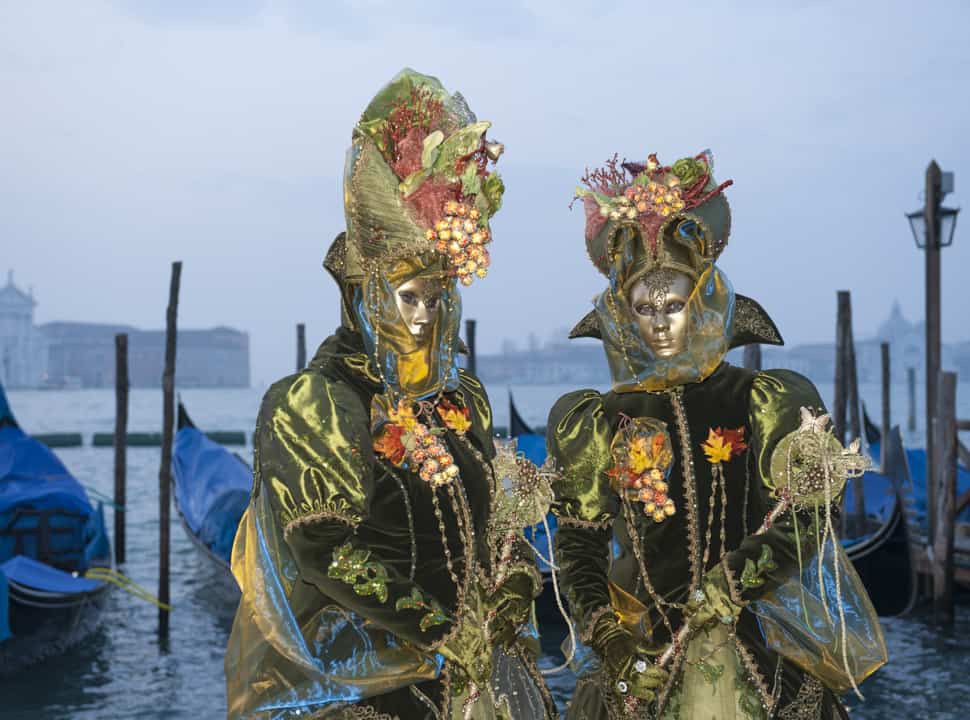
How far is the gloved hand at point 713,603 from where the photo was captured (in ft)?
9.30

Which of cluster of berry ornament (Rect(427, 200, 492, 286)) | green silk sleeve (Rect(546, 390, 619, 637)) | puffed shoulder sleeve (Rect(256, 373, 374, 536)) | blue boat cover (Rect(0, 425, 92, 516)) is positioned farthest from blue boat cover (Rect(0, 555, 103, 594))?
cluster of berry ornament (Rect(427, 200, 492, 286))

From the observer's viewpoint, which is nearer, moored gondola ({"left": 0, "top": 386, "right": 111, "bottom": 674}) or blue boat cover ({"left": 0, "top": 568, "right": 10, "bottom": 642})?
blue boat cover ({"left": 0, "top": 568, "right": 10, "bottom": 642})

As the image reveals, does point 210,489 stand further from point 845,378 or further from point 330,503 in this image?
point 330,503

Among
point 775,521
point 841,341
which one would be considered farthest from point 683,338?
point 841,341

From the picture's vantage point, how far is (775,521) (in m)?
2.94

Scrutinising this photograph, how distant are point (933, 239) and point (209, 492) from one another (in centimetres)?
816

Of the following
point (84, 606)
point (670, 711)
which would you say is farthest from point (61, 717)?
point (670, 711)

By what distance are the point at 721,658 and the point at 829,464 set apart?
57cm

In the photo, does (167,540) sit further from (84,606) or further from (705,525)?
(705,525)

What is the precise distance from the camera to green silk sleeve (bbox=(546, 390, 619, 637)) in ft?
10.1

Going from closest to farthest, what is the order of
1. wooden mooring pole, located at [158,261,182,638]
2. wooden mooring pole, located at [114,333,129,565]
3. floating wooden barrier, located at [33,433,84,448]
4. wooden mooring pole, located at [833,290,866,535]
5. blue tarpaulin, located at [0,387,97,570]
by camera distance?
blue tarpaulin, located at [0,387,97,570] < wooden mooring pole, located at [158,261,182,638] < wooden mooring pole, located at [114,333,129,565] < wooden mooring pole, located at [833,290,866,535] < floating wooden barrier, located at [33,433,84,448]

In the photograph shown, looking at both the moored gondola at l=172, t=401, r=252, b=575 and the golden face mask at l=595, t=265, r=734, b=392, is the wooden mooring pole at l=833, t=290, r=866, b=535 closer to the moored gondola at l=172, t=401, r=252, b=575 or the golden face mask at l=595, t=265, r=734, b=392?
the moored gondola at l=172, t=401, r=252, b=575

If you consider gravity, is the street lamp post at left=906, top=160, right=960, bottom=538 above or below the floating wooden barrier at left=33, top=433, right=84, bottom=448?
above

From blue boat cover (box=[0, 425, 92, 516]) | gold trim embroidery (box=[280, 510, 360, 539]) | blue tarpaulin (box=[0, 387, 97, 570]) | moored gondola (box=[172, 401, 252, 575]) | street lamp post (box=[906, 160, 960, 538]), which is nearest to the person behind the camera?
gold trim embroidery (box=[280, 510, 360, 539])
